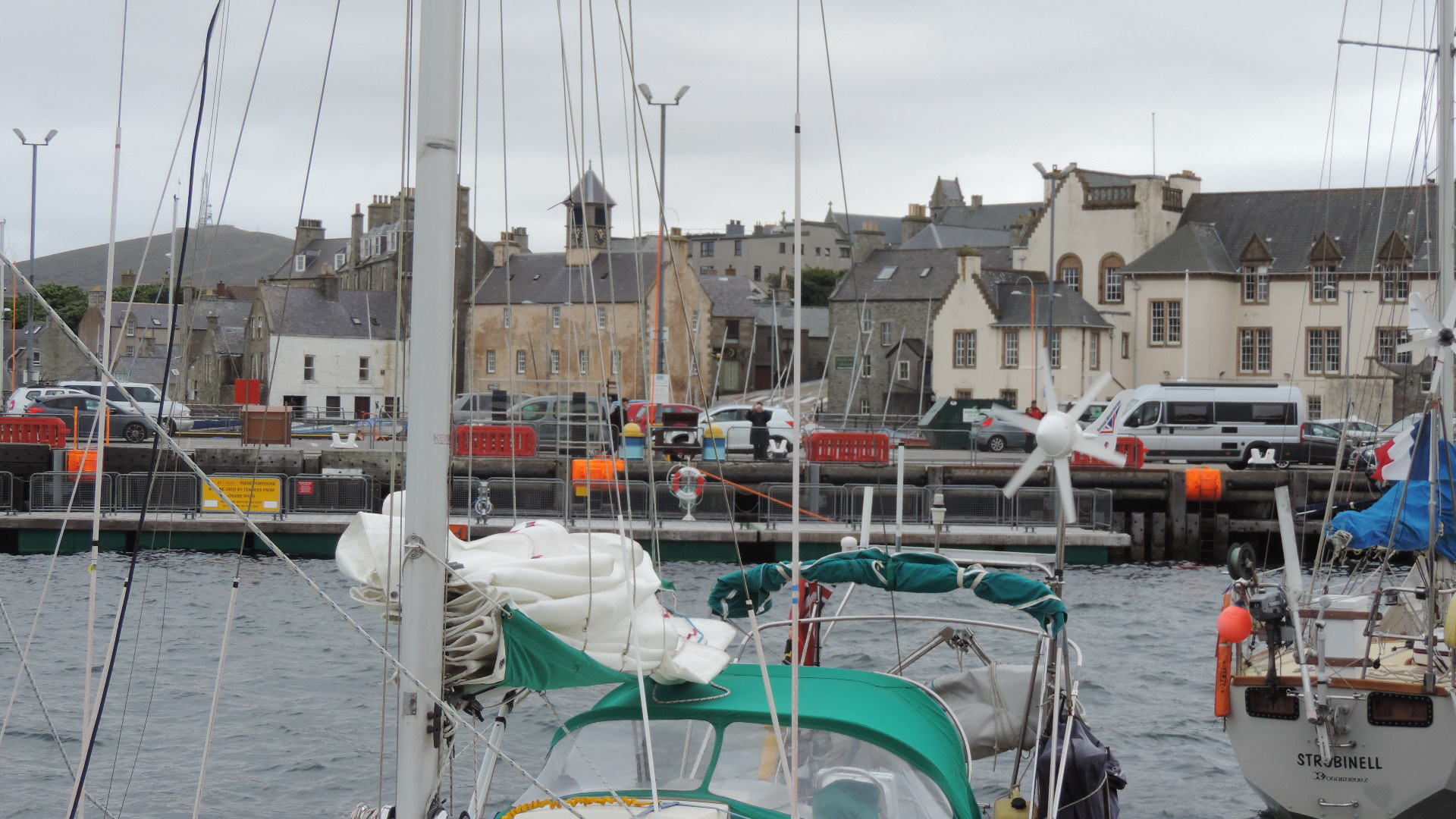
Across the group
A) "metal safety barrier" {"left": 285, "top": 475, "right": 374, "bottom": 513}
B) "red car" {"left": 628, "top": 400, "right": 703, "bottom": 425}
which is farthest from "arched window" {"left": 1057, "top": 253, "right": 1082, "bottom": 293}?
"metal safety barrier" {"left": 285, "top": 475, "right": 374, "bottom": 513}

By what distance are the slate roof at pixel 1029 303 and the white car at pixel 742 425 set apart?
2255 cm

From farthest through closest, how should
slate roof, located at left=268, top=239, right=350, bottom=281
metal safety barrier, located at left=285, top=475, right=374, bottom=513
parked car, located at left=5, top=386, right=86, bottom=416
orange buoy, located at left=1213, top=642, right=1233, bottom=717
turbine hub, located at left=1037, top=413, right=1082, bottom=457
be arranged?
1. slate roof, located at left=268, top=239, right=350, bottom=281
2. parked car, located at left=5, top=386, right=86, bottom=416
3. metal safety barrier, located at left=285, top=475, right=374, bottom=513
4. orange buoy, located at left=1213, top=642, right=1233, bottom=717
5. turbine hub, located at left=1037, top=413, right=1082, bottom=457

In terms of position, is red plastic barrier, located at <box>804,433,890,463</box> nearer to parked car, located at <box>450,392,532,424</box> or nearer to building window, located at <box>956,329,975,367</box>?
parked car, located at <box>450,392,532,424</box>

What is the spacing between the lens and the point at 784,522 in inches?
1216

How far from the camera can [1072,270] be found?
6912 cm

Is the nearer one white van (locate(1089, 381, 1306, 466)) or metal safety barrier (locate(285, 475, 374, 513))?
metal safety barrier (locate(285, 475, 374, 513))

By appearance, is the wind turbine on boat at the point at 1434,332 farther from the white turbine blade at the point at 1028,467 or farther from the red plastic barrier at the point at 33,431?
the red plastic barrier at the point at 33,431

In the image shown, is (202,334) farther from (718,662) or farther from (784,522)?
(718,662)

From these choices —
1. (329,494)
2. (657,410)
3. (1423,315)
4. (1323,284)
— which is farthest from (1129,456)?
(1323,284)

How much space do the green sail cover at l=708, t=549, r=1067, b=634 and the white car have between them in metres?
25.8

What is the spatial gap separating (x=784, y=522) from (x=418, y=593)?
81.6ft

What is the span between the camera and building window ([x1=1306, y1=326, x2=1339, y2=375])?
207ft

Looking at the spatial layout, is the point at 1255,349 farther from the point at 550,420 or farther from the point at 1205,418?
the point at 550,420

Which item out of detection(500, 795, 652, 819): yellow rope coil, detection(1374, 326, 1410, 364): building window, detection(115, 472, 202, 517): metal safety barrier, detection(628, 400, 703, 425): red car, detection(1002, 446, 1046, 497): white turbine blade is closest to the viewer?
detection(500, 795, 652, 819): yellow rope coil
